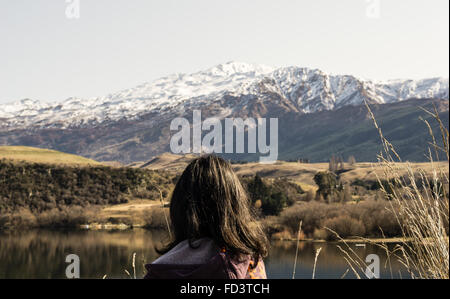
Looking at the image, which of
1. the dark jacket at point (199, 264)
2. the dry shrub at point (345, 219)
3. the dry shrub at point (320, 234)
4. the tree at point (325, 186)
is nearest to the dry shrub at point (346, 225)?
the dry shrub at point (345, 219)

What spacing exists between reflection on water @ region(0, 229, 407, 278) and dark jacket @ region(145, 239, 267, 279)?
25036 millimetres

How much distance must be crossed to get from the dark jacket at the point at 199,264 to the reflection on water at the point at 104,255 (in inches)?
986

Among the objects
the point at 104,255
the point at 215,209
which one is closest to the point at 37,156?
the point at 104,255

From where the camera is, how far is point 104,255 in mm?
37688

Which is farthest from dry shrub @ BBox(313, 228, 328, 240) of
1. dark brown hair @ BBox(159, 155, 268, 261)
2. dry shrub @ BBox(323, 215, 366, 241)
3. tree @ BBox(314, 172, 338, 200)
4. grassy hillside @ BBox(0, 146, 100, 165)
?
grassy hillside @ BBox(0, 146, 100, 165)

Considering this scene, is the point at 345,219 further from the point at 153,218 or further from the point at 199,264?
the point at 199,264

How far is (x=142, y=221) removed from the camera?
54.5 metres

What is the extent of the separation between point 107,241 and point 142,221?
1051cm

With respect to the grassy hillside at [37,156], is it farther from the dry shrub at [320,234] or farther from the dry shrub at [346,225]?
the dry shrub at [346,225]

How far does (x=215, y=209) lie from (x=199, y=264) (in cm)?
27

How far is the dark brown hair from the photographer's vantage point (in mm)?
2432

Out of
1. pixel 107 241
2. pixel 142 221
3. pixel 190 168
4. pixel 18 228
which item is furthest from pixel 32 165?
pixel 190 168

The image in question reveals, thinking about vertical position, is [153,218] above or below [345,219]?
below
